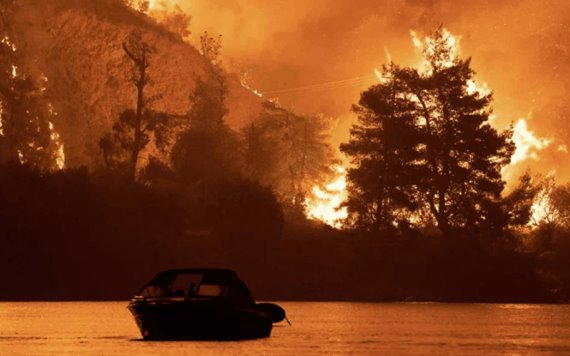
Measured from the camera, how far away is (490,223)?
505 feet

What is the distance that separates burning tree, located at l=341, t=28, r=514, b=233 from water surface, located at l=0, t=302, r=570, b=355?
1551 centimetres

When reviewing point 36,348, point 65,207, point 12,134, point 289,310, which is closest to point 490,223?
point 289,310

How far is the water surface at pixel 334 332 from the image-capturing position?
290ft

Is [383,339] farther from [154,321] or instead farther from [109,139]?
[109,139]

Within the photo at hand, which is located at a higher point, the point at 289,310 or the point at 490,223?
the point at 490,223

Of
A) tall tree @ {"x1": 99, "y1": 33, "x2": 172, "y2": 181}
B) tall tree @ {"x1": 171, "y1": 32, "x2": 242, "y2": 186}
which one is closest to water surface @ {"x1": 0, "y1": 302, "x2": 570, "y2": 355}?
tall tree @ {"x1": 99, "y1": 33, "x2": 172, "y2": 181}

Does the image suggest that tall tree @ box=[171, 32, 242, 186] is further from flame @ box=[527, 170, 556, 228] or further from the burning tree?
flame @ box=[527, 170, 556, 228]

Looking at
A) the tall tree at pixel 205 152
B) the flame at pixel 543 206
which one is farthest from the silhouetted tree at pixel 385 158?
the flame at pixel 543 206

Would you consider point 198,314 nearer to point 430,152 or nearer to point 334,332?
point 334,332

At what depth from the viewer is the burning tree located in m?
156

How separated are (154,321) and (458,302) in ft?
214

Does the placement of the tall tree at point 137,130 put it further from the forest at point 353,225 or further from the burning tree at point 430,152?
the burning tree at point 430,152

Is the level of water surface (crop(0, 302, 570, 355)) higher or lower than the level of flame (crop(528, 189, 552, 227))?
lower

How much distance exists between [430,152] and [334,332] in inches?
2240
